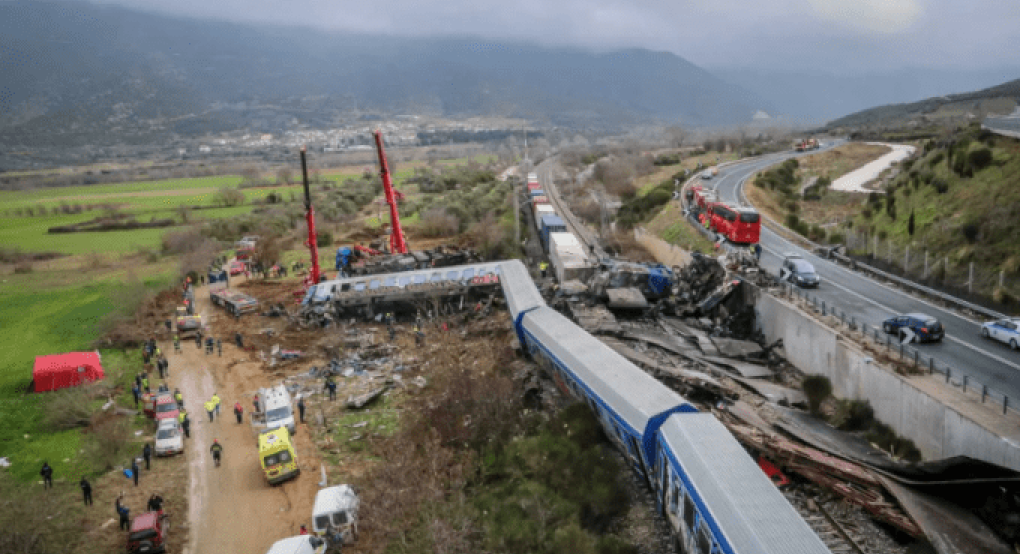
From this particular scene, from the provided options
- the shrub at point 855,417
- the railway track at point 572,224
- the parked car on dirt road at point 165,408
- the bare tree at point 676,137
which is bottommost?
the parked car on dirt road at point 165,408

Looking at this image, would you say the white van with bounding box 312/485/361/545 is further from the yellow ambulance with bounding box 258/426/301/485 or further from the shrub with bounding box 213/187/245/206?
the shrub with bounding box 213/187/245/206

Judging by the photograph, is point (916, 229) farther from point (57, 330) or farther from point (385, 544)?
point (57, 330)

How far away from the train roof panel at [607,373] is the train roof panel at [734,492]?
4.60 ft

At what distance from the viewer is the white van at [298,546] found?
18625mm

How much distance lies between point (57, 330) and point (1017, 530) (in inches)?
2061

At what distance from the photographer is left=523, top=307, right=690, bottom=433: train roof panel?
18578 mm

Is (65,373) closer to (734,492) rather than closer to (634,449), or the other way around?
(634,449)

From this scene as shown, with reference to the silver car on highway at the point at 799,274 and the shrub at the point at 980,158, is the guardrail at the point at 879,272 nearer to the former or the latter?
the silver car on highway at the point at 799,274

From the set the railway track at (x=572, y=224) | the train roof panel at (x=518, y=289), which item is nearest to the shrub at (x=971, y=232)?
the railway track at (x=572, y=224)

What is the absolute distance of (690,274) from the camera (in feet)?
123

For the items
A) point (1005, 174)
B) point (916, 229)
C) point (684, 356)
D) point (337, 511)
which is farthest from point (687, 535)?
point (1005, 174)

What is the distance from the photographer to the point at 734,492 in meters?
13.9

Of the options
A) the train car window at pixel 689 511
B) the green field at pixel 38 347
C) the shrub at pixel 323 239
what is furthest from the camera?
the shrub at pixel 323 239

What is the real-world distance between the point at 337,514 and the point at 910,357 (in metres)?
19.2
